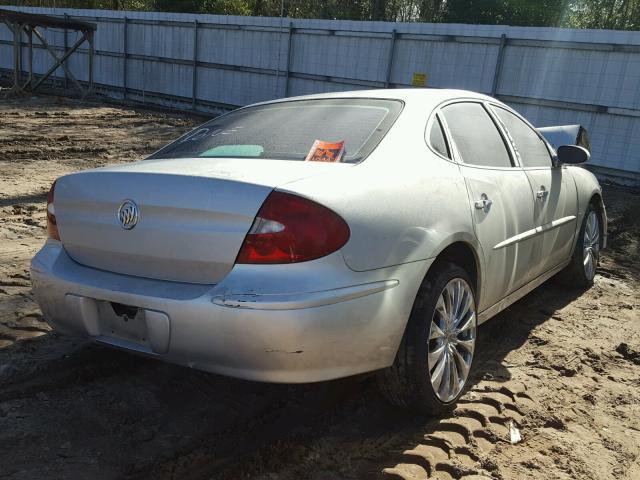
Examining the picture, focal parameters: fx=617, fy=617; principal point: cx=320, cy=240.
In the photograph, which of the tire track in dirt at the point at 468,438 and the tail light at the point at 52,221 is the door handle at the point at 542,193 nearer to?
the tire track in dirt at the point at 468,438

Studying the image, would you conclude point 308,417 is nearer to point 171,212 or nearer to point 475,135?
point 171,212

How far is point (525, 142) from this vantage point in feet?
13.4

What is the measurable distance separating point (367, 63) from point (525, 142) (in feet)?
39.3

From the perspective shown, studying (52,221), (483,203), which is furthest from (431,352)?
(52,221)

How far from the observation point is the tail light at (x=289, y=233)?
2.28 meters

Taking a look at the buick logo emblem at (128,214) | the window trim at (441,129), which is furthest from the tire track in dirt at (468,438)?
the buick logo emblem at (128,214)

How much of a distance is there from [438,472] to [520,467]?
367 millimetres

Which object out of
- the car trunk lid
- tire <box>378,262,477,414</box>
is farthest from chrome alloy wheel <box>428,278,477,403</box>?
the car trunk lid

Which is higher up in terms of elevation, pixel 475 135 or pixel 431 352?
pixel 475 135

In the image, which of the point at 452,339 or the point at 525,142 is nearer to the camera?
the point at 452,339

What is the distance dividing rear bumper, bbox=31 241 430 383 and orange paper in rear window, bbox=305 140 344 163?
56cm

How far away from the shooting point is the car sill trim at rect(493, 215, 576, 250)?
3365 millimetres

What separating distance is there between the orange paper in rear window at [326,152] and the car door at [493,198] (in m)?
0.73

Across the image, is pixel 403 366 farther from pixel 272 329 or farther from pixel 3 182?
pixel 3 182
